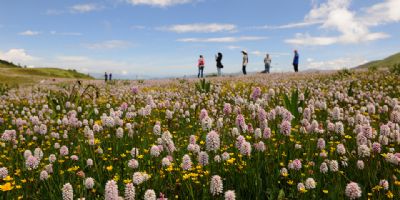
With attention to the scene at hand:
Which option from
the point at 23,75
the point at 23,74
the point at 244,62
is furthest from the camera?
the point at 23,74

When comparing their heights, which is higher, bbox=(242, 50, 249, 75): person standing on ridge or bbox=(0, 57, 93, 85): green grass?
bbox=(242, 50, 249, 75): person standing on ridge

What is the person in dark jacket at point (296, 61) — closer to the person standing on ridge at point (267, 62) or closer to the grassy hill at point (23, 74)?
the person standing on ridge at point (267, 62)

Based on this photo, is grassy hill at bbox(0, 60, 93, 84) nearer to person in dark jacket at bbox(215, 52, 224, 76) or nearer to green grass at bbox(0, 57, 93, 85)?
green grass at bbox(0, 57, 93, 85)

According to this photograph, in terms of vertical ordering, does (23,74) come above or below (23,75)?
above

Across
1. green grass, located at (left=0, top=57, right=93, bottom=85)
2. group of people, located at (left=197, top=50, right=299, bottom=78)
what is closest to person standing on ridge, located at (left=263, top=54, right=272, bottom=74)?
group of people, located at (left=197, top=50, right=299, bottom=78)

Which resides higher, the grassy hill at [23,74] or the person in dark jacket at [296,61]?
the person in dark jacket at [296,61]

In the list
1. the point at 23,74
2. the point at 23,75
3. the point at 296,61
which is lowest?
the point at 23,75

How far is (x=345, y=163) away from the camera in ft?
17.2

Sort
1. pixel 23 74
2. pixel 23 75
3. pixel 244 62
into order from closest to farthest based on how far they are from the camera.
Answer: pixel 244 62 → pixel 23 75 → pixel 23 74

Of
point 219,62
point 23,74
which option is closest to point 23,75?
point 23,74

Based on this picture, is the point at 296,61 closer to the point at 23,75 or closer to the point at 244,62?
the point at 244,62

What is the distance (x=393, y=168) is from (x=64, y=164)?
5.34 metres

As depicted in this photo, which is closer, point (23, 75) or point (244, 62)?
point (244, 62)

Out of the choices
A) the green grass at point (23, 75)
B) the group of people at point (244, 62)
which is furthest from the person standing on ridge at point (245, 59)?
the green grass at point (23, 75)
